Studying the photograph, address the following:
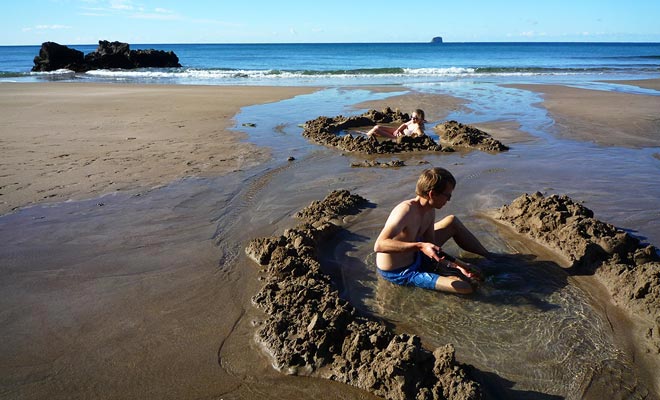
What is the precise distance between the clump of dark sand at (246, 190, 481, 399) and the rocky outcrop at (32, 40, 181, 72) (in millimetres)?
39614

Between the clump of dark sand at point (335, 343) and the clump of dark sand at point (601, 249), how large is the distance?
1580mm

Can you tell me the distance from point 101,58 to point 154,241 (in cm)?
3998

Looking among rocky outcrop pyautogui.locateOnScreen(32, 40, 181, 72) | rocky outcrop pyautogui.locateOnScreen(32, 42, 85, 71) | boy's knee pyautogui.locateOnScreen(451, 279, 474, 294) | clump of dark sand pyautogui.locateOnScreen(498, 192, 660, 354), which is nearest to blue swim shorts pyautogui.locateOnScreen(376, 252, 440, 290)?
boy's knee pyautogui.locateOnScreen(451, 279, 474, 294)

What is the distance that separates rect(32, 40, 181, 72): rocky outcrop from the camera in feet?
118

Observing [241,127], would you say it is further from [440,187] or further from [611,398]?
[611,398]

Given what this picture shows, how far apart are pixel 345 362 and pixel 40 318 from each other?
7.62ft

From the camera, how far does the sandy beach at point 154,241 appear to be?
2834 millimetres

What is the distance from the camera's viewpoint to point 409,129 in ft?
30.4

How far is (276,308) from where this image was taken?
11.3 ft

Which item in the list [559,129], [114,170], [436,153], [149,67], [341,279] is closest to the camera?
[341,279]

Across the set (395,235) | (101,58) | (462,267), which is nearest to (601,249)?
(462,267)

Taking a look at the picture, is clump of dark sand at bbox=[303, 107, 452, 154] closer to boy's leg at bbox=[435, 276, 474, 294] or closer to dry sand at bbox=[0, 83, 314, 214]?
dry sand at bbox=[0, 83, 314, 214]

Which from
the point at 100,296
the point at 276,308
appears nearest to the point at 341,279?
the point at 276,308

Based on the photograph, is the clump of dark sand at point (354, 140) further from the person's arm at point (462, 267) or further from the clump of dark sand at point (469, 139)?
the person's arm at point (462, 267)
